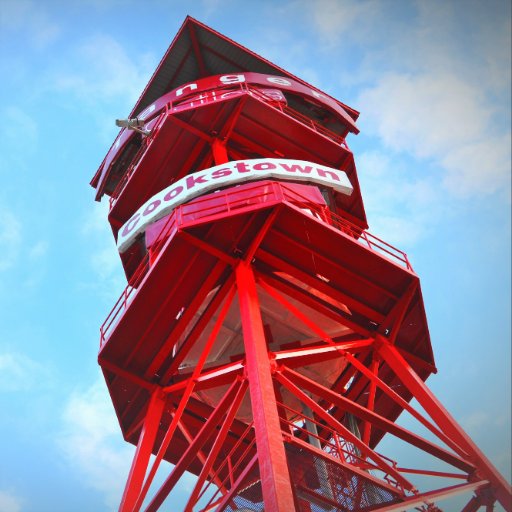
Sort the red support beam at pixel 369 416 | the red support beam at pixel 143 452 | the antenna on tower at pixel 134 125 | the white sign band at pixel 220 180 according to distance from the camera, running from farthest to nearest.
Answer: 1. the antenna on tower at pixel 134 125
2. the white sign band at pixel 220 180
3. the red support beam at pixel 143 452
4. the red support beam at pixel 369 416

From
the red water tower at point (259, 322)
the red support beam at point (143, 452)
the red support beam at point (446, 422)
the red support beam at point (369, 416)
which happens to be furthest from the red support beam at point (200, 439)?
the red support beam at point (446, 422)

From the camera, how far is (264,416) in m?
10.7

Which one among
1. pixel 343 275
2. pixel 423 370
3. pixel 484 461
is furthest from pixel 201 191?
pixel 484 461

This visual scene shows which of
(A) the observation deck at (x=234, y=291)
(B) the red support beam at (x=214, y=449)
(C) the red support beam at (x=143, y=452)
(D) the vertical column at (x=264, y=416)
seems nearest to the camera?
(D) the vertical column at (x=264, y=416)

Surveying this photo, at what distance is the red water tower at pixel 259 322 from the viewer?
12109 mm

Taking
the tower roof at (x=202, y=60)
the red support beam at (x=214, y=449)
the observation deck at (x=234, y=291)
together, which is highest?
the tower roof at (x=202, y=60)

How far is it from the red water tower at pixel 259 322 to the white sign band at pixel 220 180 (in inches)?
1.9

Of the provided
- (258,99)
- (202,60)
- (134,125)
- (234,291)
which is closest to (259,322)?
(234,291)

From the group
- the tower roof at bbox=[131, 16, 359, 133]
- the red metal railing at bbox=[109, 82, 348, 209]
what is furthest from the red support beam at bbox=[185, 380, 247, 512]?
the tower roof at bbox=[131, 16, 359, 133]

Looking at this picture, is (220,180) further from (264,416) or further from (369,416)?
(264,416)

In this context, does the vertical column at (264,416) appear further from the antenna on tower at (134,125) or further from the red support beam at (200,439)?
the antenna on tower at (134,125)

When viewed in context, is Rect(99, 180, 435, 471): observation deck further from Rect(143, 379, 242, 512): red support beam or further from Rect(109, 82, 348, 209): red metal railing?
Rect(109, 82, 348, 209): red metal railing

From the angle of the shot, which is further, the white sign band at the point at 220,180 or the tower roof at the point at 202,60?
the tower roof at the point at 202,60

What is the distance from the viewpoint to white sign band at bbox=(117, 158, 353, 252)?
650 inches
